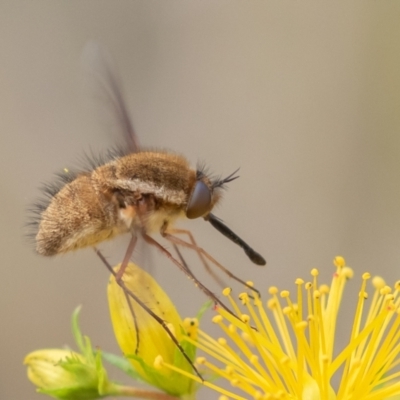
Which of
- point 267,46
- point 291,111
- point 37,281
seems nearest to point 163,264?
point 37,281

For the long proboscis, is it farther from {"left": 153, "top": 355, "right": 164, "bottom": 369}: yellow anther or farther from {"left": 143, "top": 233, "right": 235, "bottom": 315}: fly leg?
{"left": 153, "top": 355, "right": 164, "bottom": 369}: yellow anther

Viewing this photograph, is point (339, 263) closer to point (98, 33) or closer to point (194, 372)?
point (194, 372)

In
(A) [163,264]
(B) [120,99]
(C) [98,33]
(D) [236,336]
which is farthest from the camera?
(C) [98,33]

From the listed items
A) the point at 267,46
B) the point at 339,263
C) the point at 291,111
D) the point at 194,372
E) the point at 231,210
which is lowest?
the point at 194,372

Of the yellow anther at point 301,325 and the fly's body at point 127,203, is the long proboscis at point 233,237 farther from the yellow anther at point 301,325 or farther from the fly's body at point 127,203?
the yellow anther at point 301,325

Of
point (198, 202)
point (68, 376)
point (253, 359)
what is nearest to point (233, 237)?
point (198, 202)

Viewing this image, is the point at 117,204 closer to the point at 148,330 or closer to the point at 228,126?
the point at 148,330

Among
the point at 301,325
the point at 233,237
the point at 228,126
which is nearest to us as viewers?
the point at 301,325
